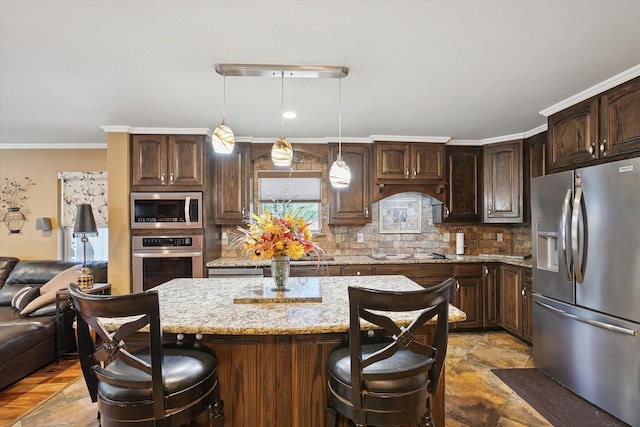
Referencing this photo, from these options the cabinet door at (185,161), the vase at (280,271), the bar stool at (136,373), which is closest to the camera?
the bar stool at (136,373)

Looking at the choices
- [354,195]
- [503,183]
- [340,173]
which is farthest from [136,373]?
[503,183]

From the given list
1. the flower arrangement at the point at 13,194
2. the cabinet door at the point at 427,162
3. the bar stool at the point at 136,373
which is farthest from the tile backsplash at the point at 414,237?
the bar stool at the point at 136,373

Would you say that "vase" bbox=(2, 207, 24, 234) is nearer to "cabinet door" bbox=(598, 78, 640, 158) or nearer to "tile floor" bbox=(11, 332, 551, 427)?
"tile floor" bbox=(11, 332, 551, 427)

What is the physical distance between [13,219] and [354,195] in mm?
4566

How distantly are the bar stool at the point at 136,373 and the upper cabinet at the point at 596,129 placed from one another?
302cm

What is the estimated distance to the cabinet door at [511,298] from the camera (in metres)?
3.68

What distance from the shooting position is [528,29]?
1798mm

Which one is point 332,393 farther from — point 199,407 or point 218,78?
point 218,78

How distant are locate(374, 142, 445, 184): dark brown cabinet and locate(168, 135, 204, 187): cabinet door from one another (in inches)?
82.2

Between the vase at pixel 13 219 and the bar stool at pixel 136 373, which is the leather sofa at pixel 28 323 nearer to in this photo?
the vase at pixel 13 219

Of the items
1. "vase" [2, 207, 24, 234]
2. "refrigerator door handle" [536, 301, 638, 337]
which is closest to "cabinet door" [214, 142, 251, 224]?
"vase" [2, 207, 24, 234]

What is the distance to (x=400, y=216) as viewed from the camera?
15.1 feet

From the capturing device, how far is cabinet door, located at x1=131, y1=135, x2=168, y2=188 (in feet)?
12.1

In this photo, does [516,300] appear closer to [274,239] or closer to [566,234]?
[566,234]
